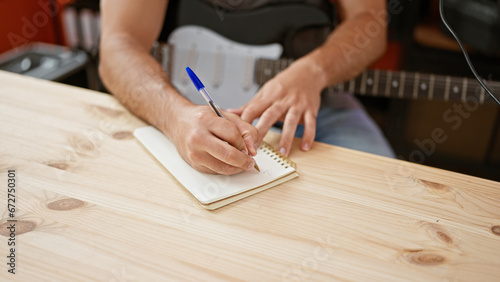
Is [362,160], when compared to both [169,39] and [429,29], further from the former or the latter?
[429,29]

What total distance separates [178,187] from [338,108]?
749mm

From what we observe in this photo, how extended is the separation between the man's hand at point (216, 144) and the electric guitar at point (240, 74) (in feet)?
1.83

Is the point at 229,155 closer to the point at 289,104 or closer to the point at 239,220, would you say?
the point at 239,220

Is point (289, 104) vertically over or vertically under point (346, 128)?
over

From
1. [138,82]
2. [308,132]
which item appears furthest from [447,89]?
[138,82]

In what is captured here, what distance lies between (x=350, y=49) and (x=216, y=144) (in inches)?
25.8

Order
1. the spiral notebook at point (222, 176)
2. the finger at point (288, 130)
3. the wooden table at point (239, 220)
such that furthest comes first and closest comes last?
the finger at point (288, 130) → the spiral notebook at point (222, 176) → the wooden table at point (239, 220)

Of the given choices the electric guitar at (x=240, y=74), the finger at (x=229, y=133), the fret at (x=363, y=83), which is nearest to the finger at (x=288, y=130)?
the finger at (x=229, y=133)

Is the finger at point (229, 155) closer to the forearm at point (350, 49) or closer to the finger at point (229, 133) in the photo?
the finger at point (229, 133)

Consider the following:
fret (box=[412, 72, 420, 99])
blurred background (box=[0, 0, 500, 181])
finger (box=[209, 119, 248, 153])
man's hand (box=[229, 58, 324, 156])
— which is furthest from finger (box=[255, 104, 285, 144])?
blurred background (box=[0, 0, 500, 181])

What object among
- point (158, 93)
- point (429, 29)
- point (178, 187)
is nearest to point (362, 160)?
point (178, 187)

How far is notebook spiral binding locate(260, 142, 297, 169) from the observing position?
0.73 meters

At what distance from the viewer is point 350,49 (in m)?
1.19

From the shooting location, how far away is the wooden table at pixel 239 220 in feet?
1.74
